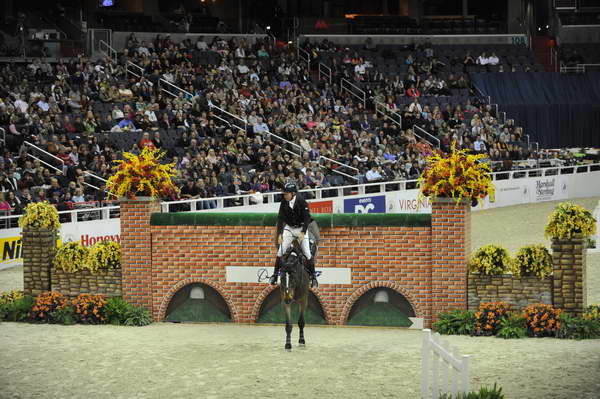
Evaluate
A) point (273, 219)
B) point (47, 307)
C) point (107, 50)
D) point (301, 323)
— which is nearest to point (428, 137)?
point (107, 50)

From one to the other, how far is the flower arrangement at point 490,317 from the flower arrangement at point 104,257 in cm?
619

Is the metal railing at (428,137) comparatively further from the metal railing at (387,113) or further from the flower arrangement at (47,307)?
the flower arrangement at (47,307)

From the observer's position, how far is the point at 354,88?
4344 cm

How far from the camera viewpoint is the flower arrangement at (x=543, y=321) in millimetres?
15148

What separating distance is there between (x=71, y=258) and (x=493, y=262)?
7.08 metres

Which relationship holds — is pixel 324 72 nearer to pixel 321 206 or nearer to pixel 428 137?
pixel 428 137

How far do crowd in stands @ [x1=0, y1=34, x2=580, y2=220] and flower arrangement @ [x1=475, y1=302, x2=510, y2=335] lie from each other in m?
12.9

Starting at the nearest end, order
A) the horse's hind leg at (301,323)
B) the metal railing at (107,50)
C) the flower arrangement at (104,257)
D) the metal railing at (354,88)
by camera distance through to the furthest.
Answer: the horse's hind leg at (301,323), the flower arrangement at (104,257), the metal railing at (107,50), the metal railing at (354,88)

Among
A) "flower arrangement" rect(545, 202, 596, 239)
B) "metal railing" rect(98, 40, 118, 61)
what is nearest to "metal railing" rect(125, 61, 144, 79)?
"metal railing" rect(98, 40, 118, 61)

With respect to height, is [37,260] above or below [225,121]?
below

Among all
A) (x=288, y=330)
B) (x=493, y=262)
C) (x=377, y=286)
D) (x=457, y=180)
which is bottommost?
(x=288, y=330)

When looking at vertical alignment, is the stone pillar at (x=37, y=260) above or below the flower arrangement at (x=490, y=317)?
above

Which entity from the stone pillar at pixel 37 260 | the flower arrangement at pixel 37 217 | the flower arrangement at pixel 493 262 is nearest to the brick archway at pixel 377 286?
the flower arrangement at pixel 493 262

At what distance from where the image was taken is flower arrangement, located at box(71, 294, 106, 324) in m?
17.0
